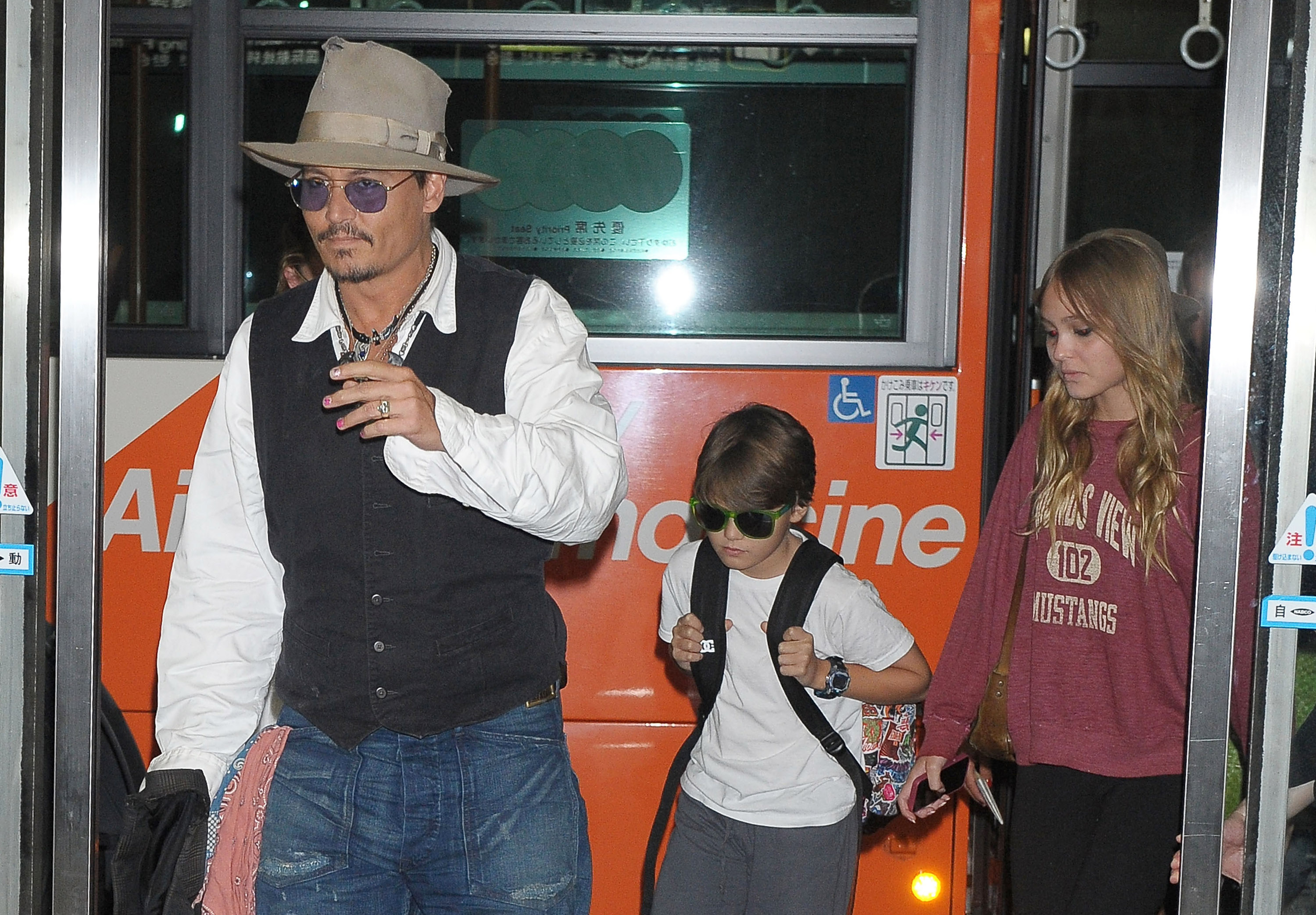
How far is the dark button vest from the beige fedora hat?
25cm

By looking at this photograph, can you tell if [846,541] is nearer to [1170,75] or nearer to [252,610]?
[252,610]

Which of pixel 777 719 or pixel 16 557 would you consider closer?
pixel 16 557

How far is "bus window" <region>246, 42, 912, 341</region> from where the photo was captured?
10.3 feet

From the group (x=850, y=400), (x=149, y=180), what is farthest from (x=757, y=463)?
(x=149, y=180)

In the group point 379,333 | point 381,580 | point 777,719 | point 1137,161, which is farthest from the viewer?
point 1137,161

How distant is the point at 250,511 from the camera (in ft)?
7.66

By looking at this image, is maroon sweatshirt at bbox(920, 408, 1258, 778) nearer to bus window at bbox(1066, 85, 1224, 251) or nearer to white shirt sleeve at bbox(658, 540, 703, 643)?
white shirt sleeve at bbox(658, 540, 703, 643)

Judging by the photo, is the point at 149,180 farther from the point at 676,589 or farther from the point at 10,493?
the point at 676,589

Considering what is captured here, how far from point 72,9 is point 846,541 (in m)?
1.99

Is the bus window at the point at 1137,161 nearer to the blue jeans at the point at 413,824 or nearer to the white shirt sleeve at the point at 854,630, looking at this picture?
the white shirt sleeve at the point at 854,630

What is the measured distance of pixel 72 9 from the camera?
1939 millimetres

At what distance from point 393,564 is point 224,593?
0.33 meters

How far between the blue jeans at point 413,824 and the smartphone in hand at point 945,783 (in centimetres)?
86

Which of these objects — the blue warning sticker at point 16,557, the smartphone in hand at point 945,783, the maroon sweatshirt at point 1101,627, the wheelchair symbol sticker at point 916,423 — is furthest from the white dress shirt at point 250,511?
the wheelchair symbol sticker at point 916,423
